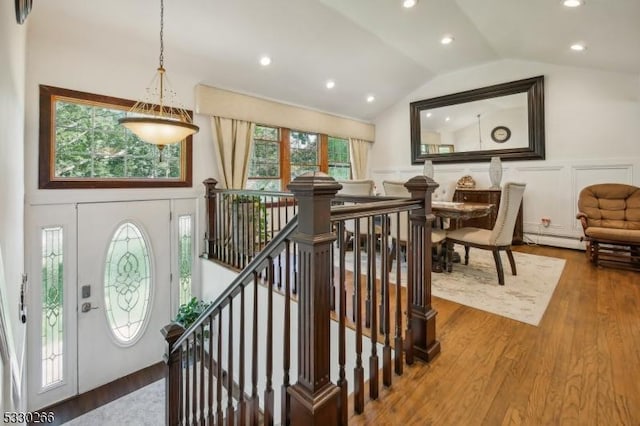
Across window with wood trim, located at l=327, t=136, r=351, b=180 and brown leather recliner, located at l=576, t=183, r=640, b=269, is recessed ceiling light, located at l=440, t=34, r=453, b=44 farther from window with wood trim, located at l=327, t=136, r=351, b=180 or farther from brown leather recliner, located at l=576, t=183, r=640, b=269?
brown leather recliner, located at l=576, t=183, r=640, b=269

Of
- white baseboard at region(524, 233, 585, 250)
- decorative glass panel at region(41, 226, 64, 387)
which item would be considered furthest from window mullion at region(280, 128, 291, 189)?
white baseboard at region(524, 233, 585, 250)

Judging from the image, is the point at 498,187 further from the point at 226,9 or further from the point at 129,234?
the point at 129,234

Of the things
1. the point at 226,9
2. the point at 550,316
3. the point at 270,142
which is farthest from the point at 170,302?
the point at 550,316

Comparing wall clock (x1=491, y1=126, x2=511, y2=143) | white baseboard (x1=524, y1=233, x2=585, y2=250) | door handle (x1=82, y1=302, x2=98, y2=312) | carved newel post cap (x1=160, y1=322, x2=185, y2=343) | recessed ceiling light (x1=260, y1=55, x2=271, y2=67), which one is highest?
recessed ceiling light (x1=260, y1=55, x2=271, y2=67)

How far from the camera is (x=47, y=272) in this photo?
3133 millimetres

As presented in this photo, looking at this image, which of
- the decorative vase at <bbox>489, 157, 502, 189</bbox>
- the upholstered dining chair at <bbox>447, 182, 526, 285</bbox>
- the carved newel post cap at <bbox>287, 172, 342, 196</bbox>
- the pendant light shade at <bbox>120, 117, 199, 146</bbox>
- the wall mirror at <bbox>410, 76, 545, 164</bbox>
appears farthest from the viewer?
the decorative vase at <bbox>489, 157, 502, 189</bbox>

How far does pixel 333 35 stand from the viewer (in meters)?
4.00

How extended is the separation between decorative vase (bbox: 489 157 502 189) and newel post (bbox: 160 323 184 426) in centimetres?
491

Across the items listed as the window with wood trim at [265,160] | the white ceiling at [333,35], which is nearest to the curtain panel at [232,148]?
the window with wood trim at [265,160]

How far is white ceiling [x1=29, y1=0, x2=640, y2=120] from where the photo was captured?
116 inches

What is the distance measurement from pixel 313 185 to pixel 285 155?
4.40 metres

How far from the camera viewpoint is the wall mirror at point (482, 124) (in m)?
4.79

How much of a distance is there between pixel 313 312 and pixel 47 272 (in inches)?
136

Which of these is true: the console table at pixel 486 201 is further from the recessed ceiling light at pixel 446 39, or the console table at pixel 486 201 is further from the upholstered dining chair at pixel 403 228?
the recessed ceiling light at pixel 446 39
